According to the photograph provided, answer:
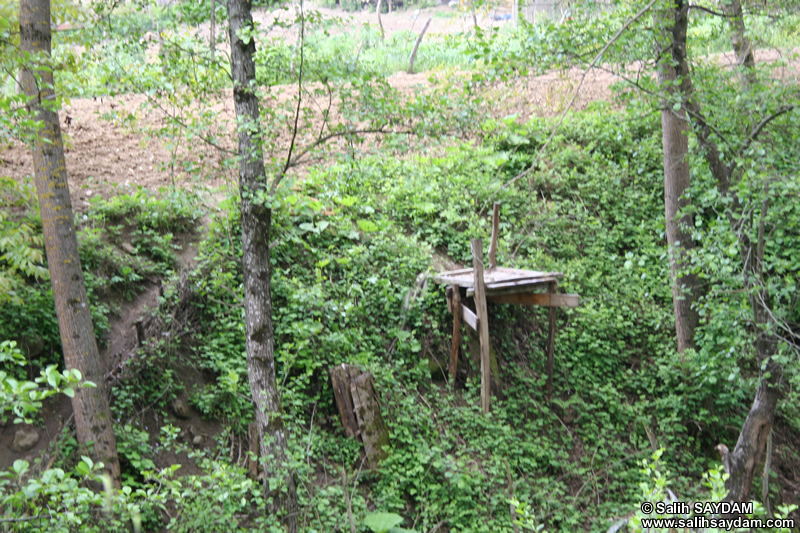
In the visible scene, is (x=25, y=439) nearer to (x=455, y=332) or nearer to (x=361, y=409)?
(x=361, y=409)

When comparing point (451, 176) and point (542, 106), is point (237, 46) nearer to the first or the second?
point (451, 176)

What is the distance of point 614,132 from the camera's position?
506 inches

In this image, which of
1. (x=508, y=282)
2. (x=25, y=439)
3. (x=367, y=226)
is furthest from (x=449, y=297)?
(x=25, y=439)

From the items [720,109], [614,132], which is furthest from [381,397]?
[614,132]

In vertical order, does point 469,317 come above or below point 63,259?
below

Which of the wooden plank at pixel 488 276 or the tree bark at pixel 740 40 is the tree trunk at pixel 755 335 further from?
the wooden plank at pixel 488 276

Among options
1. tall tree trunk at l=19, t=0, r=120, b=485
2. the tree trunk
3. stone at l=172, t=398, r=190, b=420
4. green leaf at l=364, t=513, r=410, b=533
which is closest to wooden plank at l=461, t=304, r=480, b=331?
green leaf at l=364, t=513, r=410, b=533

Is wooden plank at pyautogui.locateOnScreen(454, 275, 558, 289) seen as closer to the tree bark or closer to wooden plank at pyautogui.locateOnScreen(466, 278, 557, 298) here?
wooden plank at pyautogui.locateOnScreen(466, 278, 557, 298)

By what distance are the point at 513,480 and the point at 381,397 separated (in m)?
1.75

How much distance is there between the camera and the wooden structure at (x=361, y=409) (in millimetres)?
6684

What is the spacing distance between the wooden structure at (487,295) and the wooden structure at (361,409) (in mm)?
1529

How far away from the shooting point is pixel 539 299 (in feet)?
26.1

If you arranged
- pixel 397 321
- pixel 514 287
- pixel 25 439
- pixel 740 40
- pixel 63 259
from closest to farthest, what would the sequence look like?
pixel 63 259
pixel 25 439
pixel 514 287
pixel 397 321
pixel 740 40

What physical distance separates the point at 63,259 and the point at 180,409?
1991 millimetres
